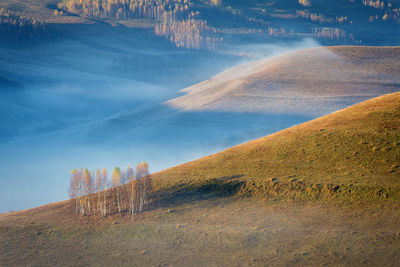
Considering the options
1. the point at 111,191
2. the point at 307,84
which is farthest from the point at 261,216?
the point at 307,84

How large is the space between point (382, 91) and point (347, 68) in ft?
86.3

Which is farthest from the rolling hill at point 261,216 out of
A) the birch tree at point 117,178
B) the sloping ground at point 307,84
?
the sloping ground at point 307,84

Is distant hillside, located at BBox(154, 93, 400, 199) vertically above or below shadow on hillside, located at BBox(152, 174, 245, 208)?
above

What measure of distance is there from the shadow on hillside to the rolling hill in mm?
132

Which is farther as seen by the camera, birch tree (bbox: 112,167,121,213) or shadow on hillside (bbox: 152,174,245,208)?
birch tree (bbox: 112,167,121,213)

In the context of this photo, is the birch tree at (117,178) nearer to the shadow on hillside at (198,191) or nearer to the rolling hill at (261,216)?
the rolling hill at (261,216)

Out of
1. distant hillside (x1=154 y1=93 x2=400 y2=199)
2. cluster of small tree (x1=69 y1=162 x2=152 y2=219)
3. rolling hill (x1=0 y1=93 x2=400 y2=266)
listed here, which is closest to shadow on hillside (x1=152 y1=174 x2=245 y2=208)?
rolling hill (x1=0 y1=93 x2=400 y2=266)

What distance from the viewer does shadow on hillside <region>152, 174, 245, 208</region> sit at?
43.6 meters

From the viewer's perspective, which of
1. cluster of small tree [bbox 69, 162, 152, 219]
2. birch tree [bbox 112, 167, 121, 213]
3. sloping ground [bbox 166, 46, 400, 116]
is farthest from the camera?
sloping ground [bbox 166, 46, 400, 116]

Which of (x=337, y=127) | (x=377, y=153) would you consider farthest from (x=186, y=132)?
(x=377, y=153)

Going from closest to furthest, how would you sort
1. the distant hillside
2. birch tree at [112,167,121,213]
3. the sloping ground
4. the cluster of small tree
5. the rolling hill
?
the rolling hill → the distant hillside → the cluster of small tree → birch tree at [112,167,121,213] → the sloping ground

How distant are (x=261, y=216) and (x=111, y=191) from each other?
22104 millimetres

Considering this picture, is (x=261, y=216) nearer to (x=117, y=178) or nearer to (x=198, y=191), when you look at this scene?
(x=198, y=191)

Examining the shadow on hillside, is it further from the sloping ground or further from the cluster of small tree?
the sloping ground
